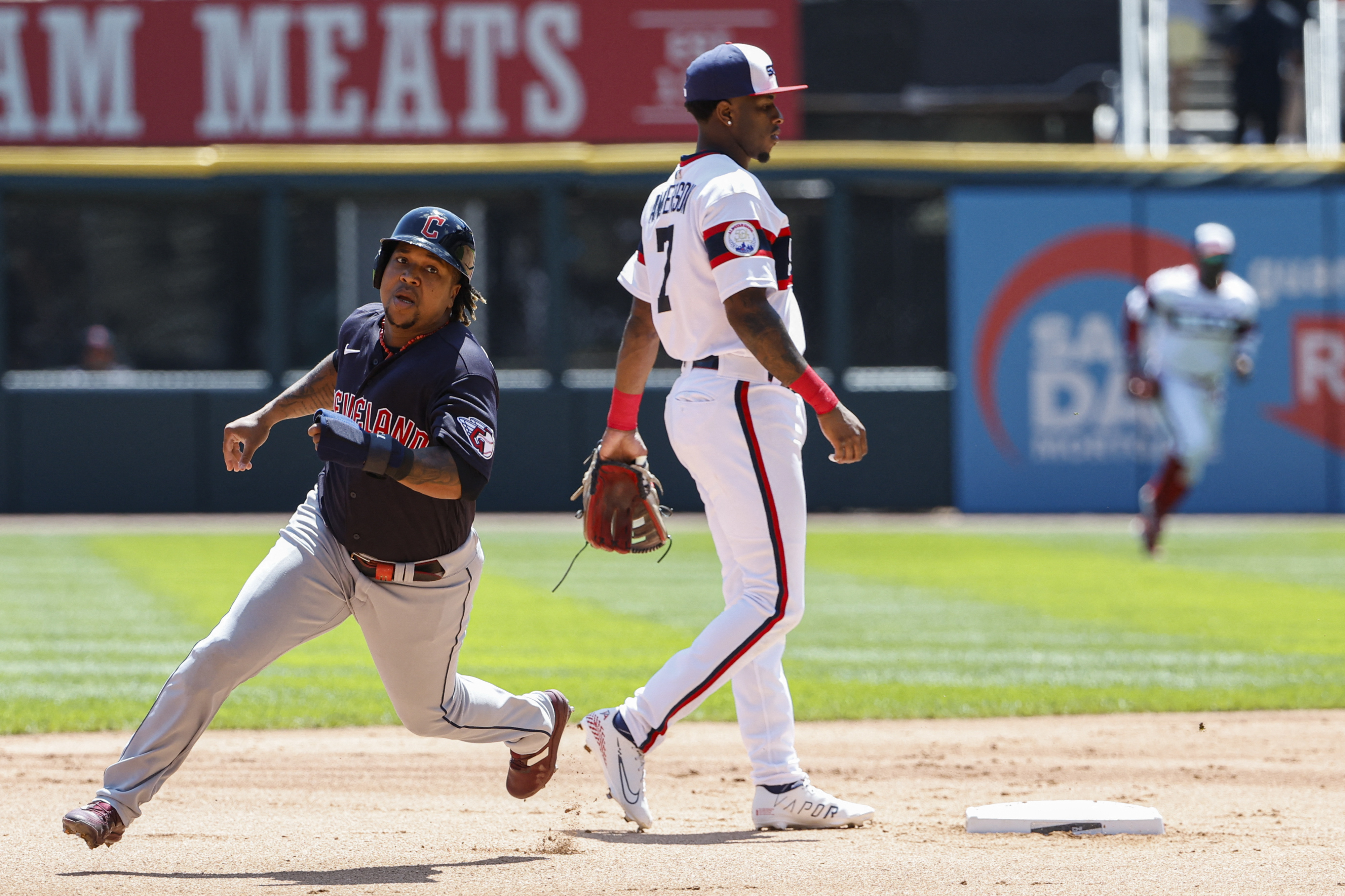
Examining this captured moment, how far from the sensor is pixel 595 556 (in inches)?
557

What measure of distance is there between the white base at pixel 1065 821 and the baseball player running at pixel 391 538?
147 cm

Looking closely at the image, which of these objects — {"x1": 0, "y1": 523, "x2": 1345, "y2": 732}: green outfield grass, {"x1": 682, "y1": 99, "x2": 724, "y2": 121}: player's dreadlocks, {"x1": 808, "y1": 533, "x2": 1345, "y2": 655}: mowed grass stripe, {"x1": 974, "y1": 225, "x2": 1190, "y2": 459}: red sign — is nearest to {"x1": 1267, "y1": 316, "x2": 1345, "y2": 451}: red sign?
{"x1": 974, "y1": 225, "x2": 1190, "y2": 459}: red sign

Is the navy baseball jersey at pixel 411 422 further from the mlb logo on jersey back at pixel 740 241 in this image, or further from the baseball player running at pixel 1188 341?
the baseball player running at pixel 1188 341

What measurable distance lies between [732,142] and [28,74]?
586 inches

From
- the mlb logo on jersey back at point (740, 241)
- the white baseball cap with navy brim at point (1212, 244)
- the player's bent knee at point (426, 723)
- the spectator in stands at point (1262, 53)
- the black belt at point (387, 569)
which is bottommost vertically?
the player's bent knee at point (426, 723)

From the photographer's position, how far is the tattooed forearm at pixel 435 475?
13.4ft

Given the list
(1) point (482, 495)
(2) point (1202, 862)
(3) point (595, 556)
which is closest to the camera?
(2) point (1202, 862)

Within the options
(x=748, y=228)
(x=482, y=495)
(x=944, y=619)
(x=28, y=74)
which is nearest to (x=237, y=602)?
(x=748, y=228)

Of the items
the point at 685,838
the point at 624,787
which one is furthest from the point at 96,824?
the point at 685,838

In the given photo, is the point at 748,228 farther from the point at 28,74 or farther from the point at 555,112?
the point at 28,74

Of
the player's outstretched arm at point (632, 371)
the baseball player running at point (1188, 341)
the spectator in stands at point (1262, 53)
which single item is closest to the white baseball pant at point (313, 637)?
the player's outstretched arm at point (632, 371)

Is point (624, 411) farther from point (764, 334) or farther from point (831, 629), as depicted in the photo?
point (831, 629)

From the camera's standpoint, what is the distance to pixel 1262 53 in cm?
1766

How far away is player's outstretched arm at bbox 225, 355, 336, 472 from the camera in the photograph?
15.1 feet
